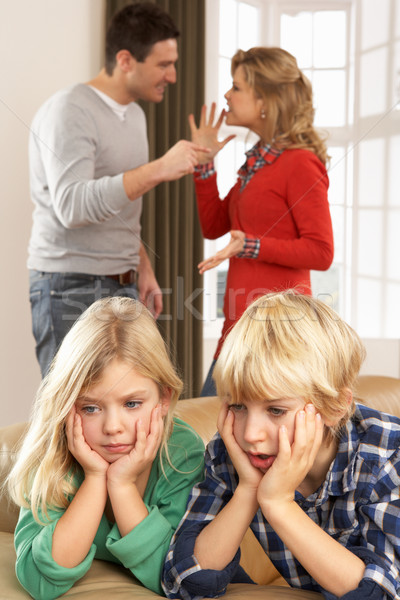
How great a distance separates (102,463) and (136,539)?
4.2 inches

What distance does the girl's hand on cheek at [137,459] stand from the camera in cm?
88

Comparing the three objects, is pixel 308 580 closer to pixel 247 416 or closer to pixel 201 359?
pixel 247 416

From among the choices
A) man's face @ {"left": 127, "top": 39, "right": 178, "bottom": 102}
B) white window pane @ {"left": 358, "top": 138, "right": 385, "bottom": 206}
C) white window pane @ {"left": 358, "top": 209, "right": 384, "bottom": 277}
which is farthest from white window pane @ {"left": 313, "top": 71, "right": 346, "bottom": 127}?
man's face @ {"left": 127, "top": 39, "right": 178, "bottom": 102}

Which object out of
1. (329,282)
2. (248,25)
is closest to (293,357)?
(248,25)

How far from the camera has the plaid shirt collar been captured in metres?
1.57

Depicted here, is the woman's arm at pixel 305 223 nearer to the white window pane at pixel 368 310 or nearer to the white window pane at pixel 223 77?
the white window pane at pixel 223 77

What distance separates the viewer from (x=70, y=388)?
916 mm

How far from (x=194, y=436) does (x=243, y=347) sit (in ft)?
0.80

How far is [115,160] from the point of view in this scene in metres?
1.77

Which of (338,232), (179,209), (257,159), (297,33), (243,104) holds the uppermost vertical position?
(297,33)

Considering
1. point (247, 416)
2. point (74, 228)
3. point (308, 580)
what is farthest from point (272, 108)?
point (308, 580)

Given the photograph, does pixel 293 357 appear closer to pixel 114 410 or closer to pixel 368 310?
pixel 114 410

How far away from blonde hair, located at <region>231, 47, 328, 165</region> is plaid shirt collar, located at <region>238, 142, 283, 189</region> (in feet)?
0.06

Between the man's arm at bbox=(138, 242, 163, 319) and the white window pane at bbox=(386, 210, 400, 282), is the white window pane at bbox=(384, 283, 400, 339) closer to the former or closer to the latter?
the white window pane at bbox=(386, 210, 400, 282)
